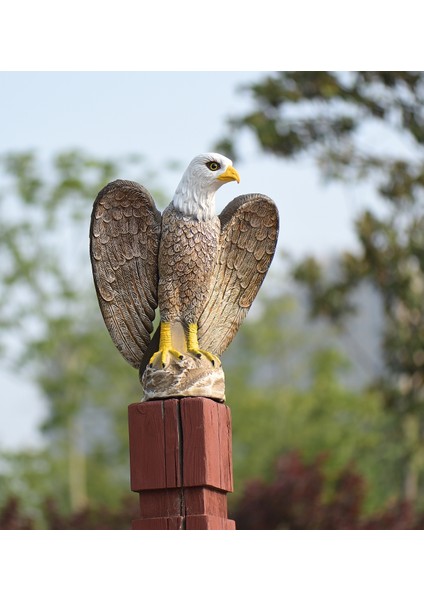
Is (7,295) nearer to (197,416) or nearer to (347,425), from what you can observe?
(347,425)

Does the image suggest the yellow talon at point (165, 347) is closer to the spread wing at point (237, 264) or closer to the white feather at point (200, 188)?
the spread wing at point (237, 264)

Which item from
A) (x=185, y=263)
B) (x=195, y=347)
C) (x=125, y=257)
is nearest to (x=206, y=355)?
(x=195, y=347)

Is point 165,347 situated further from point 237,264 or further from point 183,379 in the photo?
point 237,264

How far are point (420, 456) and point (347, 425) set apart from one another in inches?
78.7

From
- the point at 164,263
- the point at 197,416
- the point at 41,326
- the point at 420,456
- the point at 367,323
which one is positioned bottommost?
the point at 197,416

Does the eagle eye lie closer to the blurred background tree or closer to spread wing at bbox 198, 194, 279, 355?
spread wing at bbox 198, 194, 279, 355

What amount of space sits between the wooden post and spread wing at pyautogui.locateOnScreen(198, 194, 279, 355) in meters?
0.39

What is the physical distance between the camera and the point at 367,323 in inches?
1029

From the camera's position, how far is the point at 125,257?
3.89m

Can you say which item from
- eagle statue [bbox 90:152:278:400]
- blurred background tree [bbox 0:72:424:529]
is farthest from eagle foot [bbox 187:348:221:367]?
blurred background tree [bbox 0:72:424:529]

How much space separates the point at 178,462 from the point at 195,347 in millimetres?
443

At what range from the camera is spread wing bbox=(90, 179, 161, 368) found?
3846mm

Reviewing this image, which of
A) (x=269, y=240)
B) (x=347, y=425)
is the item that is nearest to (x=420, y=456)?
(x=347, y=425)

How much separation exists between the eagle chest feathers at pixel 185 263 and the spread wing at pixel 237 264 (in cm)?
9
